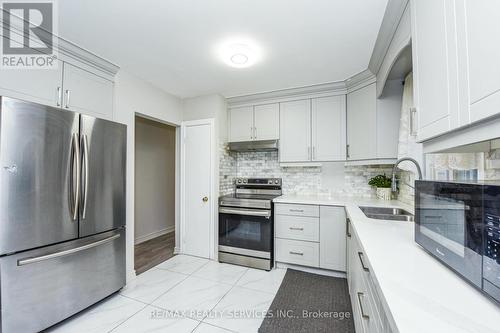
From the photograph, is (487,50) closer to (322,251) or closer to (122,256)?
(322,251)

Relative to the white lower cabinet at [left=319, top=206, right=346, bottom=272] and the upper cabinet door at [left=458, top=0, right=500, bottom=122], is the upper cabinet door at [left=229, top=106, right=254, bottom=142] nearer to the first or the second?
the white lower cabinet at [left=319, top=206, right=346, bottom=272]

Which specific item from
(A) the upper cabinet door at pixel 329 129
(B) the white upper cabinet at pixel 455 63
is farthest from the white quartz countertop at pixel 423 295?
(A) the upper cabinet door at pixel 329 129

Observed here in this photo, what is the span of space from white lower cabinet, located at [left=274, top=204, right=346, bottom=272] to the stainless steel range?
13 centimetres

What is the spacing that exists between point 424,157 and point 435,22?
1310 millimetres

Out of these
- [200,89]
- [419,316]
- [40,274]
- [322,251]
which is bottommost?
[322,251]

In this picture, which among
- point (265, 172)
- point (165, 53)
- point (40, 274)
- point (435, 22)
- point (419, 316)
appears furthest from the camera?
point (265, 172)

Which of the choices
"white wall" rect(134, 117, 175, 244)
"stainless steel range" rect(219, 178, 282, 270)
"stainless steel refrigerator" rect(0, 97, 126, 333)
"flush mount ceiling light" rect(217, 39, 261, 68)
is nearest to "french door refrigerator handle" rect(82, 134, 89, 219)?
"stainless steel refrigerator" rect(0, 97, 126, 333)

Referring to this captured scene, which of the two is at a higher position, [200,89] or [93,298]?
[200,89]

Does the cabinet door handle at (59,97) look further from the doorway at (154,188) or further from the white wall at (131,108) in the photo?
the doorway at (154,188)

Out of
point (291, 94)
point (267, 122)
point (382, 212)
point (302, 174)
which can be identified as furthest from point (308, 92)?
point (382, 212)

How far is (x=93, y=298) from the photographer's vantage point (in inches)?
72.6

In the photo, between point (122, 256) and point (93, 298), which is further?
point (122, 256)

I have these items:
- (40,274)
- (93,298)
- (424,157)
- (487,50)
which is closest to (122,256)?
(93,298)

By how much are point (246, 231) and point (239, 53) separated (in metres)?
2.11
